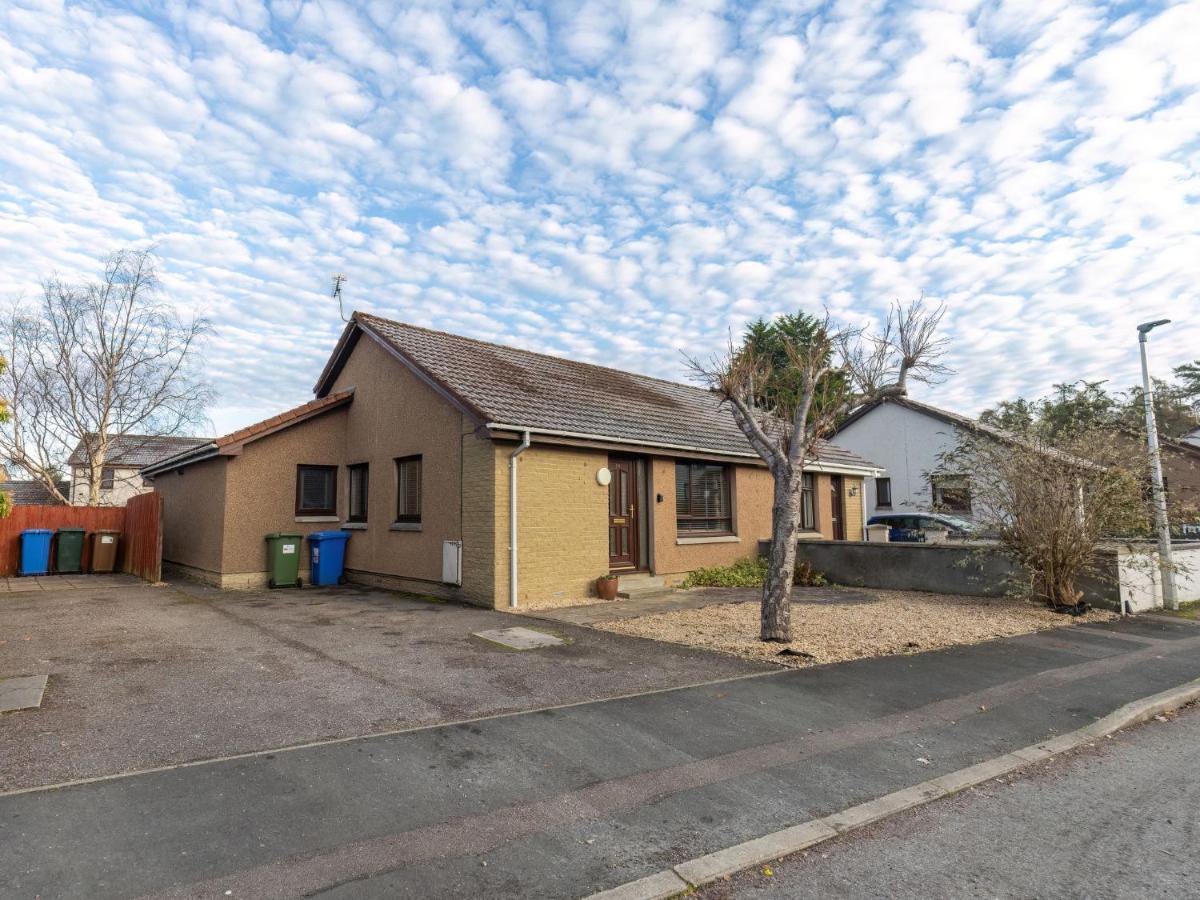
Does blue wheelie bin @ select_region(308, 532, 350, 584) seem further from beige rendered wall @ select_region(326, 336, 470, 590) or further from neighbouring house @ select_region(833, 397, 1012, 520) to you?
neighbouring house @ select_region(833, 397, 1012, 520)

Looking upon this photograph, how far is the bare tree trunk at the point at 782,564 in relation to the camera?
27.3 ft

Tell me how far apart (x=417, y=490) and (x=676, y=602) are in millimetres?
5480

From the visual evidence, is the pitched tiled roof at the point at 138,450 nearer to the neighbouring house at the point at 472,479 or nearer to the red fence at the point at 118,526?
the red fence at the point at 118,526

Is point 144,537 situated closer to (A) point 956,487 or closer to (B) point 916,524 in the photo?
(A) point 956,487

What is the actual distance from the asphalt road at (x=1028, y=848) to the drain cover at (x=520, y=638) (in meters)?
4.94

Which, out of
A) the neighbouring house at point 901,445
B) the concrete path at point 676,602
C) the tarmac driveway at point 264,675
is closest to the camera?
the tarmac driveway at point 264,675

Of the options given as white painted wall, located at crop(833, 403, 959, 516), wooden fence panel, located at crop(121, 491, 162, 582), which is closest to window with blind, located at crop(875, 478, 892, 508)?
white painted wall, located at crop(833, 403, 959, 516)

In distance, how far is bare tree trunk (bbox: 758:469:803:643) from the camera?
8.32 metres

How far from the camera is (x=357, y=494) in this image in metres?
15.6

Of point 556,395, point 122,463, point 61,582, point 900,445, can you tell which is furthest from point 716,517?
point 122,463

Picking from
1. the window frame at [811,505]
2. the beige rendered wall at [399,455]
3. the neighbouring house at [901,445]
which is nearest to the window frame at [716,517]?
the window frame at [811,505]

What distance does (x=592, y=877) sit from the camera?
3160mm

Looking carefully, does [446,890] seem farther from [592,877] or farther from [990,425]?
[990,425]

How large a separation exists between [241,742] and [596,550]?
331 inches
